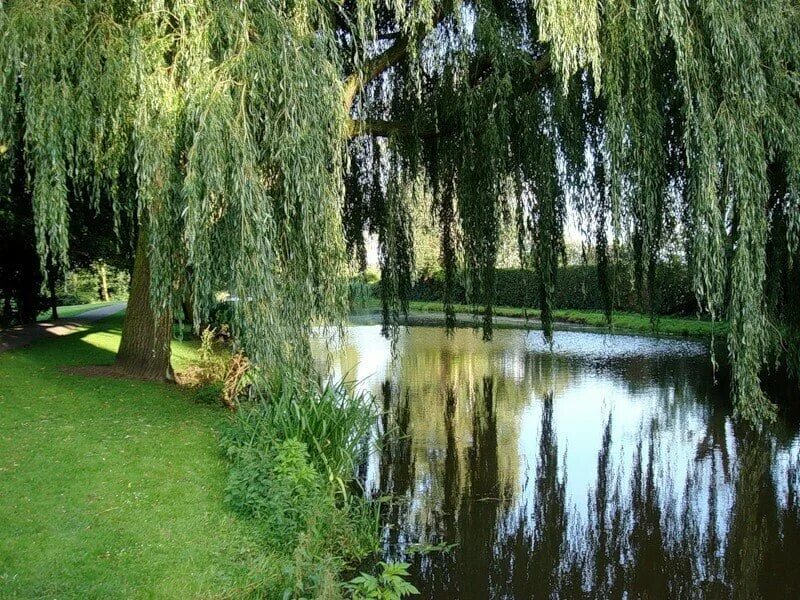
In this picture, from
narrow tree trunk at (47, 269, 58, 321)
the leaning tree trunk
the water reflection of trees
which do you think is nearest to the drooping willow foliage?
the water reflection of trees

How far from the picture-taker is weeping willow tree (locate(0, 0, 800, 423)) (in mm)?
4508

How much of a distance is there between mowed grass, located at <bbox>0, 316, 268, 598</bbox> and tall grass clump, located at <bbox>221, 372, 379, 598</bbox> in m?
0.19

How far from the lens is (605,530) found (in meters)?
4.98

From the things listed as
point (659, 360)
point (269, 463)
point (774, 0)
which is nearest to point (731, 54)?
point (774, 0)

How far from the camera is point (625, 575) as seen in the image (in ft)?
14.0

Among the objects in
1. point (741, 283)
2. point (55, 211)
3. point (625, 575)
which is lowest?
point (625, 575)

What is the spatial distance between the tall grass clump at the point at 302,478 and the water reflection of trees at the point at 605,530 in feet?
1.43

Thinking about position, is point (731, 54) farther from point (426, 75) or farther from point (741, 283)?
point (426, 75)

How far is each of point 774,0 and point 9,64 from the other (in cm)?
580

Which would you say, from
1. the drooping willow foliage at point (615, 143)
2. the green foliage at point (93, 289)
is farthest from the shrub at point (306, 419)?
the green foliage at point (93, 289)

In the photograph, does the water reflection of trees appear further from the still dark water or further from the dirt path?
the dirt path

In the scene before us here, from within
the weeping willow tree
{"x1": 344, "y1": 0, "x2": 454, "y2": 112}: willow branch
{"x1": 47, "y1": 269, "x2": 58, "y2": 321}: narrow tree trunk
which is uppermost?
{"x1": 344, "y1": 0, "x2": 454, "y2": 112}: willow branch

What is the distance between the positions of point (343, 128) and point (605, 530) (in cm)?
358

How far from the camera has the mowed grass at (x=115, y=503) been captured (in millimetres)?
3457
